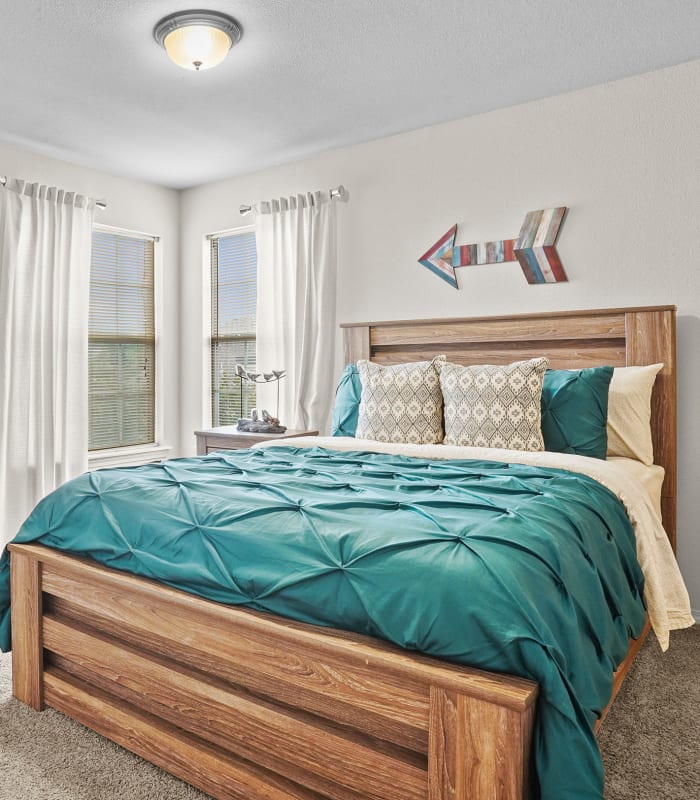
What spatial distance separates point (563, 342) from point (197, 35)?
2103mm

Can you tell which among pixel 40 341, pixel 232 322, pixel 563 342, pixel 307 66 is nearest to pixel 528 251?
pixel 563 342

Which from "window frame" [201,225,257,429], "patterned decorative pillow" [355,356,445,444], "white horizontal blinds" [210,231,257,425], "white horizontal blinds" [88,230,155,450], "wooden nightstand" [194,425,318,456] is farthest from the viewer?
"window frame" [201,225,257,429]

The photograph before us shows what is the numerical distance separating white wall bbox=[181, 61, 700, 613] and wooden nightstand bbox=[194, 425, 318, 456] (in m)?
0.85

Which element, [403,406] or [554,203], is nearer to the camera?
[403,406]

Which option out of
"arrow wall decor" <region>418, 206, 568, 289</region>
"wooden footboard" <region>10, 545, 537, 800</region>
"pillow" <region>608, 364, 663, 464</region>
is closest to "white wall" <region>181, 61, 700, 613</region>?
"arrow wall decor" <region>418, 206, 568, 289</region>

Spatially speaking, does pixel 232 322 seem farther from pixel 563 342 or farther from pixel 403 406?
pixel 563 342

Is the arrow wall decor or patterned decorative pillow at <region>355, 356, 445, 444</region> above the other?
the arrow wall decor

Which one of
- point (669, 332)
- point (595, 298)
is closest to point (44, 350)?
point (595, 298)

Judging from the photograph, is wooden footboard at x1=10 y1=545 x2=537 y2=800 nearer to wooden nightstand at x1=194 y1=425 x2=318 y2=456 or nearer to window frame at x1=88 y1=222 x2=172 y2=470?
wooden nightstand at x1=194 y1=425 x2=318 y2=456

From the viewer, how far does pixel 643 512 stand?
2.17 m

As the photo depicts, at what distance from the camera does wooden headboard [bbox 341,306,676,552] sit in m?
2.82

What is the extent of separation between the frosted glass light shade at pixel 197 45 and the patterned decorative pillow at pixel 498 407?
A: 1660 mm

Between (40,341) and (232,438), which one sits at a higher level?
(40,341)

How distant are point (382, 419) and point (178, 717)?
1.58 meters
